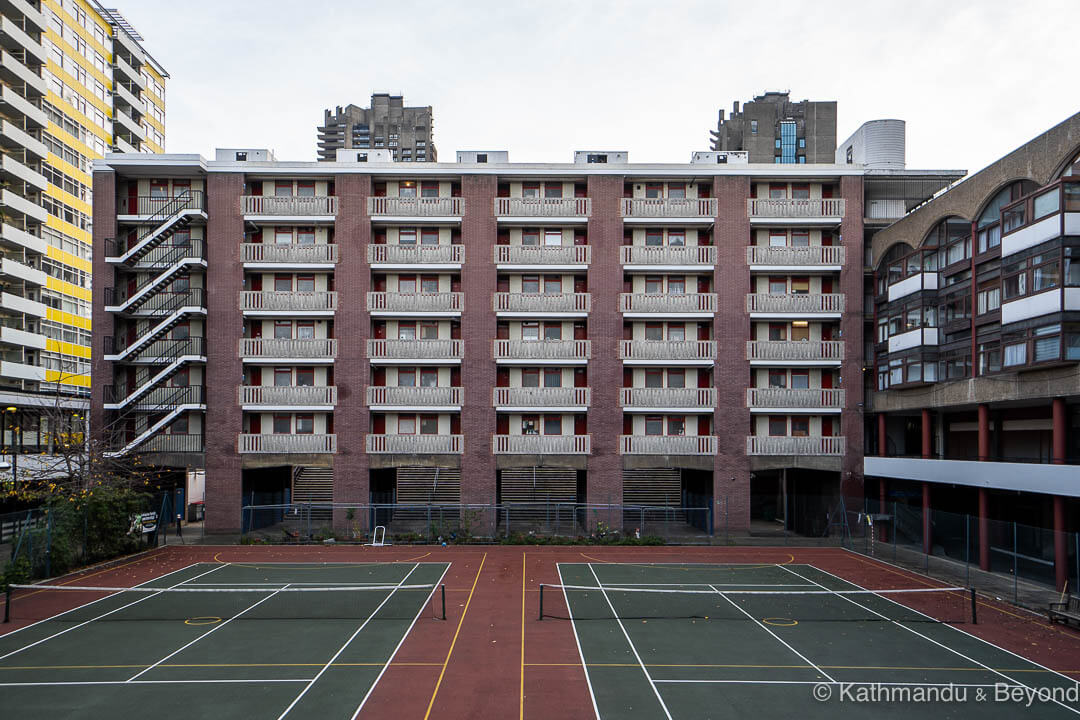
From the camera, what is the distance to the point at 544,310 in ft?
126

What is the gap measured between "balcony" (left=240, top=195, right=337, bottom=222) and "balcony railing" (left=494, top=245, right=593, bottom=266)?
10.3 metres

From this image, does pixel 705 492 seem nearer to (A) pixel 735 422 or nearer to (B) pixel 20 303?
(A) pixel 735 422

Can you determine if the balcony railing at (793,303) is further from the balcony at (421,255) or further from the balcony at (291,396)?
the balcony at (291,396)

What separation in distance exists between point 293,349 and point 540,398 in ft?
48.0

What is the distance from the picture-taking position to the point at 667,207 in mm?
38969

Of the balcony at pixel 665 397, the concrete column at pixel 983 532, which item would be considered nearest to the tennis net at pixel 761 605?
the concrete column at pixel 983 532

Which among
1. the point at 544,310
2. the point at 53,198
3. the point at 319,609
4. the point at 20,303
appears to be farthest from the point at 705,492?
the point at 53,198

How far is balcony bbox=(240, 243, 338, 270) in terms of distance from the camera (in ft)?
126

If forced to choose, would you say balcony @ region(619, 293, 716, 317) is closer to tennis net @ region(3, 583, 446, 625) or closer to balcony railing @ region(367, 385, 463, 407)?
balcony railing @ region(367, 385, 463, 407)

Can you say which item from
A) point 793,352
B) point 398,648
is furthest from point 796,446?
point 398,648

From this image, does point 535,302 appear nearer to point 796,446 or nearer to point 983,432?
point 796,446

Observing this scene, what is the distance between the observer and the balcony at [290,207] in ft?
126

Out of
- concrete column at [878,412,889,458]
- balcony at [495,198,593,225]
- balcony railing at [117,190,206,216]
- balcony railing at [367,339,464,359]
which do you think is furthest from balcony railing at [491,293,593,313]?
balcony railing at [117,190,206,216]

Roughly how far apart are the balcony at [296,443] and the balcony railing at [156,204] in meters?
13.9
